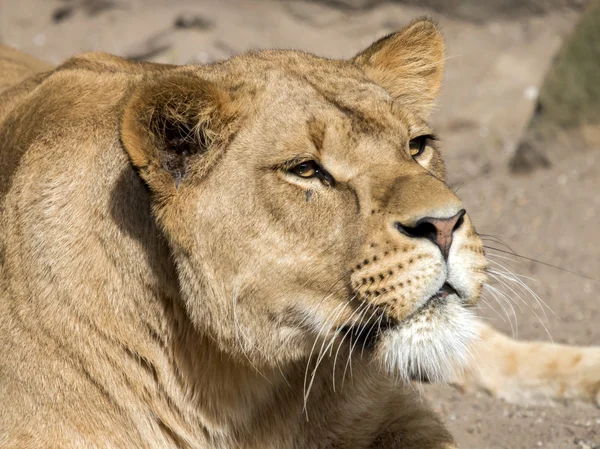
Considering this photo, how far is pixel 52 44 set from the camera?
8.41 m

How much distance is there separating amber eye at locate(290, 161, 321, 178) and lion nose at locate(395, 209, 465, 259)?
35 cm

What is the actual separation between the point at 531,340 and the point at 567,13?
4841mm

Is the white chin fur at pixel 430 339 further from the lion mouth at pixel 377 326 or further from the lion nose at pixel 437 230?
the lion nose at pixel 437 230

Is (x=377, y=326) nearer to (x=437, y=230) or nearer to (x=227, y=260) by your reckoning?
(x=437, y=230)

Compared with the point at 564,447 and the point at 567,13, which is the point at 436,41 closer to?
the point at 564,447

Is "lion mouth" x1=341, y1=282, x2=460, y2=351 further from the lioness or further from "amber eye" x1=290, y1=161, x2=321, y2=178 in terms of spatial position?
"amber eye" x1=290, y1=161, x2=321, y2=178

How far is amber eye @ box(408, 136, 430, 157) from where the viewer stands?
9.95 feet

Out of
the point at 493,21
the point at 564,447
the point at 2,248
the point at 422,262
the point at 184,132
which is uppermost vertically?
the point at 493,21

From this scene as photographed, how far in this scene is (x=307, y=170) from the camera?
2.76 metres

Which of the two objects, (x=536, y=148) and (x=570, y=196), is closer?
(x=570, y=196)

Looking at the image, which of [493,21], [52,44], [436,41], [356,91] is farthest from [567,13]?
[356,91]

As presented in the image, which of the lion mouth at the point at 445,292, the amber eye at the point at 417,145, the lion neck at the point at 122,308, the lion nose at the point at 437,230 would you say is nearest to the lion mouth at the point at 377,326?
the lion mouth at the point at 445,292

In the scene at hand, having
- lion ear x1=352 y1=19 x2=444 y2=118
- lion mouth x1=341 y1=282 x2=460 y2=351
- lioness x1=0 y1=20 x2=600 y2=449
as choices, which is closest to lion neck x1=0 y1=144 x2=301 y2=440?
lioness x1=0 y1=20 x2=600 y2=449

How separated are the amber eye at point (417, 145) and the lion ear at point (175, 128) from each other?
57cm
